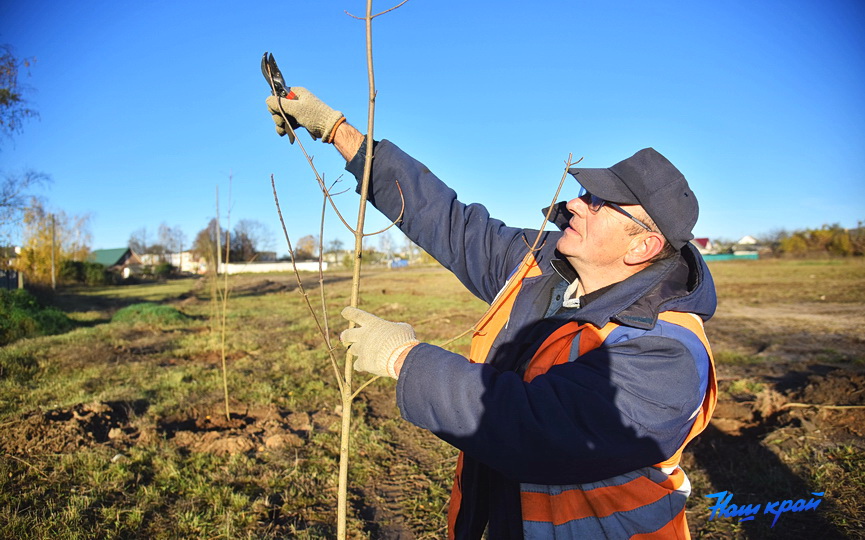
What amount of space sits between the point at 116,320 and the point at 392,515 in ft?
39.2

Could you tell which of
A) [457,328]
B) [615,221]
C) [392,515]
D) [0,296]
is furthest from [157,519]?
[0,296]

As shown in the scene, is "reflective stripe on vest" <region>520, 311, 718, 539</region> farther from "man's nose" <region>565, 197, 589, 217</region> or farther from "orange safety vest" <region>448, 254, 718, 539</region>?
"man's nose" <region>565, 197, 589, 217</region>

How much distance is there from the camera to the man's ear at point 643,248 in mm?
1670

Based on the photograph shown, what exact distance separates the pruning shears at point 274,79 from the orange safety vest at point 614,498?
149 cm

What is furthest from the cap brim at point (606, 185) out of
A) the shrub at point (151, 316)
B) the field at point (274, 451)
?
the shrub at point (151, 316)

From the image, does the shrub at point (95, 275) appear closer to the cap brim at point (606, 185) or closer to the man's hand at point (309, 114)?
the man's hand at point (309, 114)

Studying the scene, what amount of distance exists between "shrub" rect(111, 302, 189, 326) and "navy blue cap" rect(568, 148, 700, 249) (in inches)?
478

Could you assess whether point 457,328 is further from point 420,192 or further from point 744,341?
point 420,192

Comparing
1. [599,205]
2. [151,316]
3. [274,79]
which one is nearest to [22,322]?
[151,316]

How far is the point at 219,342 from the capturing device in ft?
29.2

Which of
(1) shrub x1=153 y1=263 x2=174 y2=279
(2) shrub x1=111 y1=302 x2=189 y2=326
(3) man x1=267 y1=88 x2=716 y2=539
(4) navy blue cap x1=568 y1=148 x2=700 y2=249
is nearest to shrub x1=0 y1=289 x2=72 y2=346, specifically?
(2) shrub x1=111 y1=302 x2=189 y2=326

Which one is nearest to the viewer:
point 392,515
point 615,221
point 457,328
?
point 615,221

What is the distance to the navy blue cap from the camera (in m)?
1.58

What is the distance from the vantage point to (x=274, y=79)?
205 centimetres
